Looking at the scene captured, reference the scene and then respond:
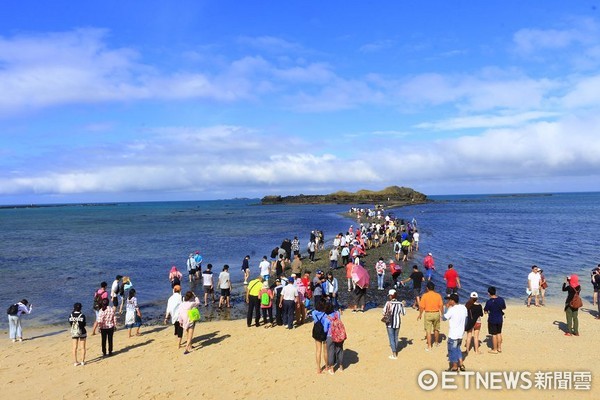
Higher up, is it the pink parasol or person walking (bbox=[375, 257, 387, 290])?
the pink parasol

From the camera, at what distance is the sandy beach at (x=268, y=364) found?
8609 millimetres

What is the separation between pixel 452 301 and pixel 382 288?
29.1 feet

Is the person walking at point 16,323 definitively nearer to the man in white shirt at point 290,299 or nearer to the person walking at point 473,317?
the man in white shirt at point 290,299

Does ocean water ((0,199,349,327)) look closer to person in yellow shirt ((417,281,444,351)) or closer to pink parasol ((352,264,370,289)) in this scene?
pink parasol ((352,264,370,289))

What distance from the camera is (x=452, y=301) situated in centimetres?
900

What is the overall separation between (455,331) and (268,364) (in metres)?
4.30

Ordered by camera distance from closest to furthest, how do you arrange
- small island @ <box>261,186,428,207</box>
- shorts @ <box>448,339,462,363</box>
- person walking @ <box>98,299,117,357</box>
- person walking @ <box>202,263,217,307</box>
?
shorts @ <box>448,339,462,363</box> < person walking @ <box>98,299,117,357</box> < person walking @ <box>202,263,217,307</box> < small island @ <box>261,186,428,207</box>

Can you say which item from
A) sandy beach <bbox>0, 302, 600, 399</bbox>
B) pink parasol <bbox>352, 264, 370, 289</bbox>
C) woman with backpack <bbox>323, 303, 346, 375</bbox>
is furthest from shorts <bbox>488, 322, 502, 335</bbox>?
pink parasol <bbox>352, 264, 370, 289</bbox>

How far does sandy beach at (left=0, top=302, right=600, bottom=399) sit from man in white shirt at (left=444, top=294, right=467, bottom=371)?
41 centimetres

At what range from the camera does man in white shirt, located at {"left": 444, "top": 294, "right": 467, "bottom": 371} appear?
866 cm

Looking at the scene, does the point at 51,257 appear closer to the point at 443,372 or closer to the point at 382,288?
the point at 382,288

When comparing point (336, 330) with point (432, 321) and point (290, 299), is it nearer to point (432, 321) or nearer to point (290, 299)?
point (432, 321)

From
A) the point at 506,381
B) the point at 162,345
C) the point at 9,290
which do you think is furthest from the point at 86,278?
the point at 506,381

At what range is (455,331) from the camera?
28.3ft
